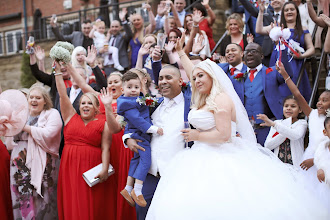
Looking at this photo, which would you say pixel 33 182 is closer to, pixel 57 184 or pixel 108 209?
pixel 57 184

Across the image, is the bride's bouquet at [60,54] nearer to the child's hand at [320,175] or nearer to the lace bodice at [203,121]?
the lace bodice at [203,121]

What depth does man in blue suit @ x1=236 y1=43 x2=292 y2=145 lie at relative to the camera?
5863 millimetres

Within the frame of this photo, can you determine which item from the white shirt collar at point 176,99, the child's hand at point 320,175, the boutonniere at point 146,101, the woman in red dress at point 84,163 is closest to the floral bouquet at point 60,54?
the woman in red dress at point 84,163

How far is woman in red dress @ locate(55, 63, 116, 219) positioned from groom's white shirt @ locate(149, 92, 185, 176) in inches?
35.4

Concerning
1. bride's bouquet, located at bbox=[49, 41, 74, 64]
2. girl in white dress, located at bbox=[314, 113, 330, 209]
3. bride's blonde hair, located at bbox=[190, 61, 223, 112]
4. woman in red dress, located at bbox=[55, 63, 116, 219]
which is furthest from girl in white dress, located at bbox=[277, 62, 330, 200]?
bride's bouquet, located at bbox=[49, 41, 74, 64]

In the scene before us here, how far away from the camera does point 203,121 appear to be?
4.50 metres

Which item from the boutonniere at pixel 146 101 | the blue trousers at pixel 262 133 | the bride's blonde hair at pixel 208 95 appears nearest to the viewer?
the bride's blonde hair at pixel 208 95

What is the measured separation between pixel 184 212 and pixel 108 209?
6.68 feet

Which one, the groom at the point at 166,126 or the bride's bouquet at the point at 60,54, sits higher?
the bride's bouquet at the point at 60,54

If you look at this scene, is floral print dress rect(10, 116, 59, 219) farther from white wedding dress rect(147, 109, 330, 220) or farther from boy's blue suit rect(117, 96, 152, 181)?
white wedding dress rect(147, 109, 330, 220)

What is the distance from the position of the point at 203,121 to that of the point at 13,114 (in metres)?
2.57

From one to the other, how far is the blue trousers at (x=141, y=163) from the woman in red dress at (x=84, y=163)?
0.74m

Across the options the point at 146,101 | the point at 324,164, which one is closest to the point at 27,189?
the point at 146,101

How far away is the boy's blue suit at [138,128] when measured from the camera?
4.82 meters
